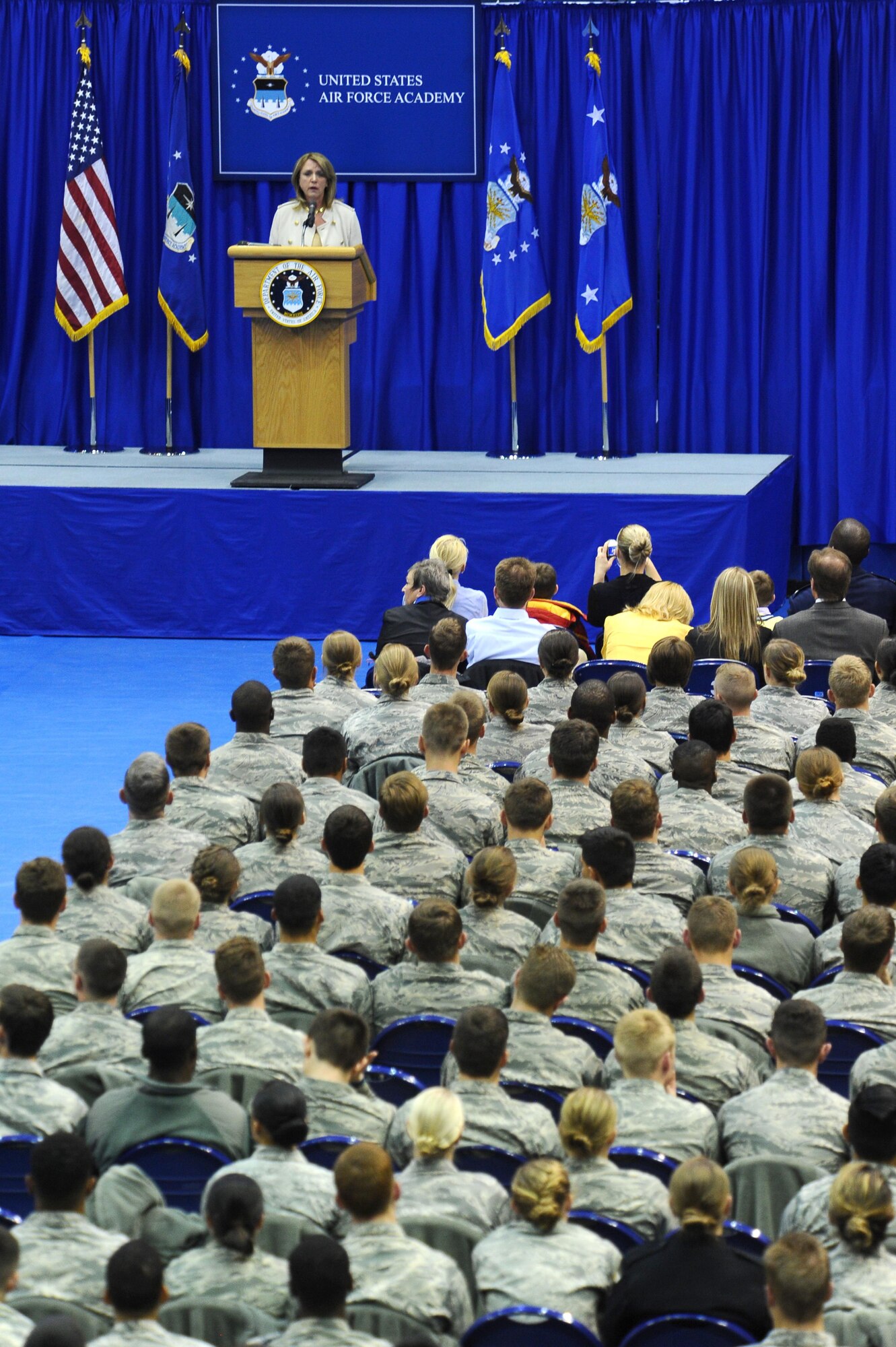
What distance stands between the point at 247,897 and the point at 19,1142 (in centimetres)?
152

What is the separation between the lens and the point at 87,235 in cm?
1352

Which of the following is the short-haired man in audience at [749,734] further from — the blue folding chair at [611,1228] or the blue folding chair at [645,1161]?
the blue folding chair at [611,1228]

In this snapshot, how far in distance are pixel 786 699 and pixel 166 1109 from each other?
371 centimetres

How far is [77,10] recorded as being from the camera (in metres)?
13.9

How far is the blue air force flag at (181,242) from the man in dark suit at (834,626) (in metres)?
6.67

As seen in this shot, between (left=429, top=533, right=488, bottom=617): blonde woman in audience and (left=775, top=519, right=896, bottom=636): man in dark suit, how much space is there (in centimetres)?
152

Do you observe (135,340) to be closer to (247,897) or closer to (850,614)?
(850,614)

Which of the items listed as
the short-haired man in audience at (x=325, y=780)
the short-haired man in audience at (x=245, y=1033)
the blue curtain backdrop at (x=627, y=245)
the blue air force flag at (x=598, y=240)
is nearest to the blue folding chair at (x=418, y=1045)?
the short-haired man in audience at (x=245, y=1033)

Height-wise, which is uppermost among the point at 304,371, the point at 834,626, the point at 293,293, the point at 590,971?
the point at 293,293

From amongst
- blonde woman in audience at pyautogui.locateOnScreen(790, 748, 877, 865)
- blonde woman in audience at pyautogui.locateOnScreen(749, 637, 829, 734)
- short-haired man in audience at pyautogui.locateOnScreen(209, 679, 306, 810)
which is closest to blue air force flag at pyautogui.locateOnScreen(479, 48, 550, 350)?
blonde woman in audience at pyautogui.locateOnScreen(749, 637, 829, 734)

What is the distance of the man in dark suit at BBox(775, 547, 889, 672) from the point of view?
8234 millimetres

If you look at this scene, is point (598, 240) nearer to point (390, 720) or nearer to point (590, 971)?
point (390, 720)

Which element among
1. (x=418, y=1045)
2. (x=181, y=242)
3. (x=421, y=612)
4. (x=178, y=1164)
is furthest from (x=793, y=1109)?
(x=181, y=242)

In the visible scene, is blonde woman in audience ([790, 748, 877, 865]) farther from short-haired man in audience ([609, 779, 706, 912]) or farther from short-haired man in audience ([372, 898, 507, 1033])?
short-haired man in audience ([372, 898, 507, 1033])
